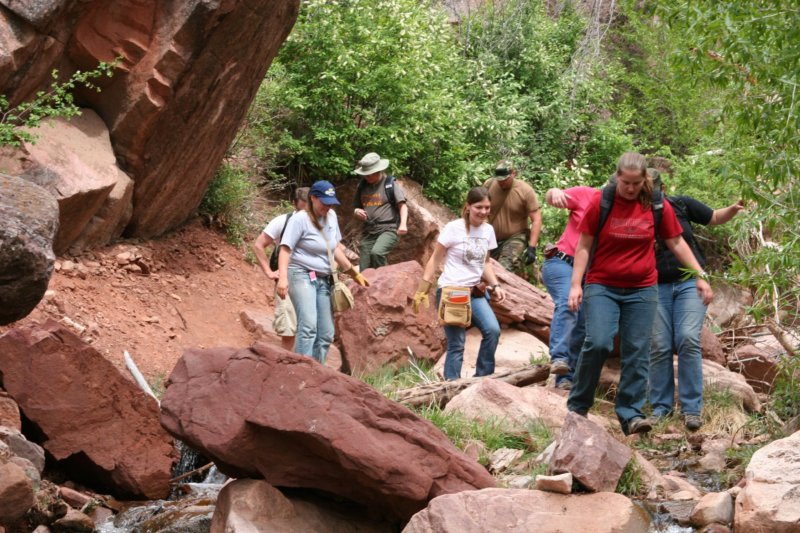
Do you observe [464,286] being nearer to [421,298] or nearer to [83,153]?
[421,298]

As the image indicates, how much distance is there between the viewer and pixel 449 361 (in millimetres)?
9102

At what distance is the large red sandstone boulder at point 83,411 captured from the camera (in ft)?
23.9

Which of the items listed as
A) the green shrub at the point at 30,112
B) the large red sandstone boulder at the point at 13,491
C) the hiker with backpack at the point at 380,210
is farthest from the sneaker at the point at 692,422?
the green shrub at the point at 30,112

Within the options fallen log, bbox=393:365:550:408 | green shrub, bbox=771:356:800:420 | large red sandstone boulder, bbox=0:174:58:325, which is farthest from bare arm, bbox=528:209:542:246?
large red sandstone boulder, bbox=0:174:58:325

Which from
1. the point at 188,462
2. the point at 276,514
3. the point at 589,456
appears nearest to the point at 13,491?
the point at 276,514

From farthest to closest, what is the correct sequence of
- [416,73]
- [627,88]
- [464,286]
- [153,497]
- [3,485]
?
[627,88] < [416,73] < [464,286] < [153,497] < [3,485]

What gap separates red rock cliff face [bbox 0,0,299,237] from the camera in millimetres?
10094

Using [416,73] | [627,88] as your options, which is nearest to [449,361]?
[416,73]

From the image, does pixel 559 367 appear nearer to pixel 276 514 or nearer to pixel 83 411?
pixel 276 514

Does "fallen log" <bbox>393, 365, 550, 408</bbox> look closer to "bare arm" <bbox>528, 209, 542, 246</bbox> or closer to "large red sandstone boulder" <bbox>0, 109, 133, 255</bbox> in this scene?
"bare arm" <bbox>528, 209, 542, 246</bbox>

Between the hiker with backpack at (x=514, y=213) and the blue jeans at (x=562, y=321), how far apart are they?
1.40 m

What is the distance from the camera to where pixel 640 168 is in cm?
643

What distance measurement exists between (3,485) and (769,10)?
483 centimetres

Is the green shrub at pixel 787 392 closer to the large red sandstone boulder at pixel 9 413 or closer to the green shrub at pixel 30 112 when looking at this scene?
the large red sandstone boulder at pixel 9 413
